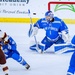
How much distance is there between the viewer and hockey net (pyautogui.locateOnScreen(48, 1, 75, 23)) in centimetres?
704

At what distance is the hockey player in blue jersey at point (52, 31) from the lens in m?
5.97

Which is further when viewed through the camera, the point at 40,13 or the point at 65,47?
the point at 40,13

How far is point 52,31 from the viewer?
20.0ft

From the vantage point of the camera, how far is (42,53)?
19.8ft

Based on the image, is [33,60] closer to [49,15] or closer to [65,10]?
[49,15]

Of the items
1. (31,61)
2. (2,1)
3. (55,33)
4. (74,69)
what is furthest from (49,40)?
(74,69)

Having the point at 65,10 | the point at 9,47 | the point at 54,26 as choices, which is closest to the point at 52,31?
the point at 54,26

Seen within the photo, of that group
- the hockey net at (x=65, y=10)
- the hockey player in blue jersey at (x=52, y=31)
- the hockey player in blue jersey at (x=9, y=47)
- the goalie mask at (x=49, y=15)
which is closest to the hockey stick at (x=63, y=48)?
the hockey player in blue jersey at (x=52, y=31)

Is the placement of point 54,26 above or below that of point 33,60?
above

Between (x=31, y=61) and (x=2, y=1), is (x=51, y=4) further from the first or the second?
(x=31, y=61)

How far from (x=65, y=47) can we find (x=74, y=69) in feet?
6.96

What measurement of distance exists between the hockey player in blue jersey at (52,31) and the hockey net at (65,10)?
0.96 m

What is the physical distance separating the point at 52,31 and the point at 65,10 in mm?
1070

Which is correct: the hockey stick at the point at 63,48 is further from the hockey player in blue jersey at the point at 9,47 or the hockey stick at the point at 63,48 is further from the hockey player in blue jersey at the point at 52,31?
the hockey player in blue jersey at the point at 9,47
